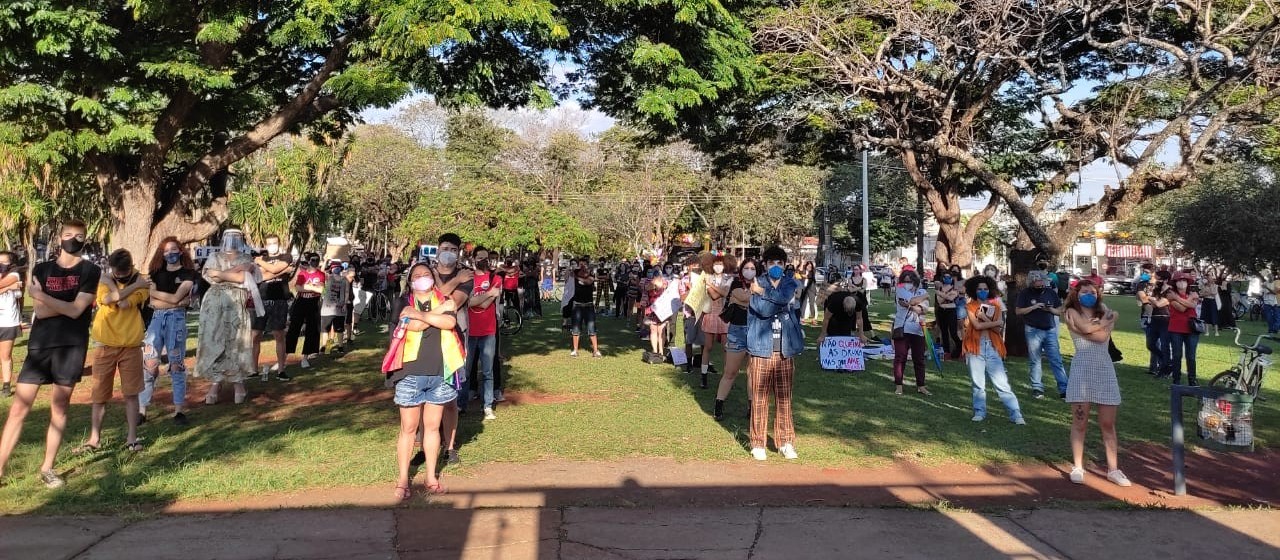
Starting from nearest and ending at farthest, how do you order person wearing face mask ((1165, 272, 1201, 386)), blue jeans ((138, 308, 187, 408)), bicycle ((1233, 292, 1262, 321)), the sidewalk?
the sidewalk, blue jeans ((138, 308, 187, 408)), person wearing face mask ((1165, 272, 1201, 386)), bicycle ((1233, 292, 1262, 321))

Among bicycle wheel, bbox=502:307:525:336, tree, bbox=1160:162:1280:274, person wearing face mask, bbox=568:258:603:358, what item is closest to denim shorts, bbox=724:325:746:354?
person wearing face mask, bbox=568:258:603:358

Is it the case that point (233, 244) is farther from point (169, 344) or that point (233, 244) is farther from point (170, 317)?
point (169, 344)

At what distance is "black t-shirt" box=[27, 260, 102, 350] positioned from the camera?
574 centimetres

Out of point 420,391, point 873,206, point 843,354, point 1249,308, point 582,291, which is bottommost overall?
point 843,354

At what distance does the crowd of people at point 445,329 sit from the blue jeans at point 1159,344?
3cm

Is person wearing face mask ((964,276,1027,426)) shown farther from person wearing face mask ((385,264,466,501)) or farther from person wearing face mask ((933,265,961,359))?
person wearing face mask ((385,264,466,501))

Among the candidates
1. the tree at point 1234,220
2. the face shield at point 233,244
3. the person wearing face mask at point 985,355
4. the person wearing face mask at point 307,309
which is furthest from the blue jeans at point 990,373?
the tree at point 1234,220

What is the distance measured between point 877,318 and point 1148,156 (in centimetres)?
1107

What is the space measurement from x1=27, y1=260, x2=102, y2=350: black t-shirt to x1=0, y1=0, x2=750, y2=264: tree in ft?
14.5

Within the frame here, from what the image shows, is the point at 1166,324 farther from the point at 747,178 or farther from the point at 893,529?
the point at 747,178

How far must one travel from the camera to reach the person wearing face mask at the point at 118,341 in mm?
6355

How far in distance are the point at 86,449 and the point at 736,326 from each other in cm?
598

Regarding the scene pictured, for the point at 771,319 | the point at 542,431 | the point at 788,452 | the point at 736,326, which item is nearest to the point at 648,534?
the point at 788,452

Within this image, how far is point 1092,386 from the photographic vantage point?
20.6 feet
